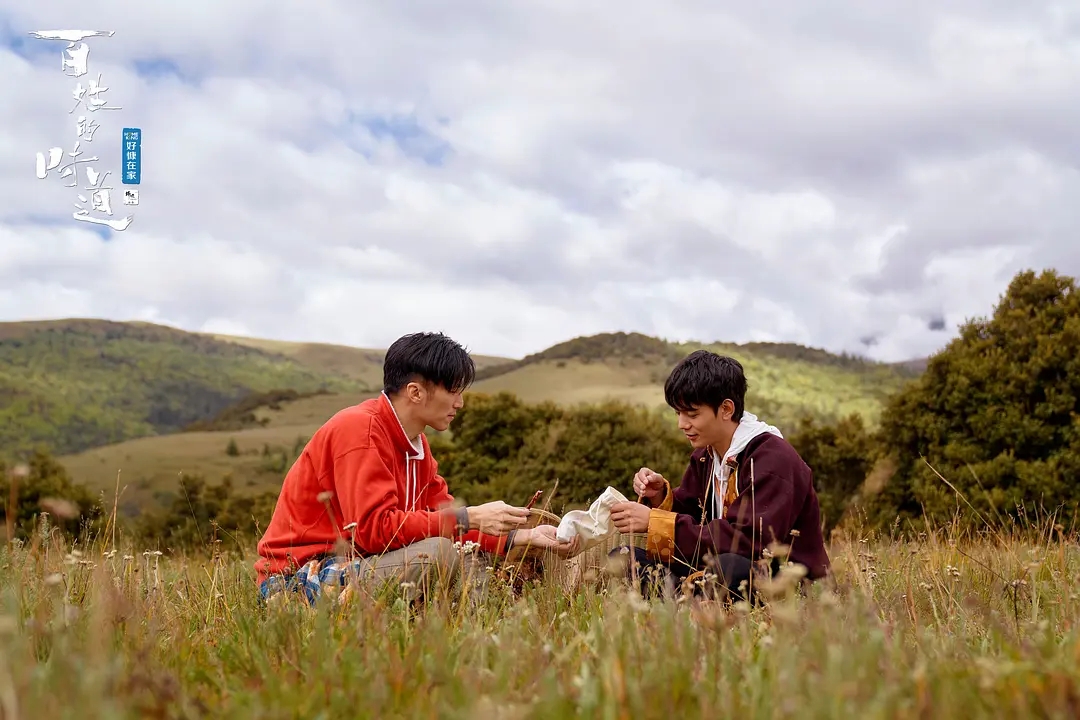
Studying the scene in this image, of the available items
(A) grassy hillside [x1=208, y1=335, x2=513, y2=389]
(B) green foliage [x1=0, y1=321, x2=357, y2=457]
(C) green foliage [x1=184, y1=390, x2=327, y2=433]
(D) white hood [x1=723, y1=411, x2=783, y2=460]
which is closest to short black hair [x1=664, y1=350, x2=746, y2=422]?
(D) white hood [x1=723, y1=411, x2=783, y2=460]

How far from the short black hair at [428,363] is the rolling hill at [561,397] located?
29733 mm

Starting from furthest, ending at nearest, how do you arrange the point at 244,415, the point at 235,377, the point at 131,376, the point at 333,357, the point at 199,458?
the point at 333,357, the point at 235,377, the point at 131,376, the point at 244,415, the point at 199,458

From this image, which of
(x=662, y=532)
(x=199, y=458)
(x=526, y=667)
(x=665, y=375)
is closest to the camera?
(x=526, y=667)

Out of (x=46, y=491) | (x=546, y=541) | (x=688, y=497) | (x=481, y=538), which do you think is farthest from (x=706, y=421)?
(x=46, y=491)

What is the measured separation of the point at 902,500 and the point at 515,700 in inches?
Answer: 432

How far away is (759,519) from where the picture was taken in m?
4.20

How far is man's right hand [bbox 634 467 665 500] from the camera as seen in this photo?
15.9ft

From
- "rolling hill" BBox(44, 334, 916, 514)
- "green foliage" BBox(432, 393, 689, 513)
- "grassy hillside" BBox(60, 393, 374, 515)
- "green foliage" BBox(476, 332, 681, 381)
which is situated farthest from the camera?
"green foliage" BBox(476, 332, 681, 381)

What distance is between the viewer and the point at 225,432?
194 ft

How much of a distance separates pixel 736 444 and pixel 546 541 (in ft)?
3.52

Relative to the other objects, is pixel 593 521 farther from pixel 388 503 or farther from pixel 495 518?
pixel 388 503

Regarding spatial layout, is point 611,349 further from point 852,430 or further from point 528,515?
point 528,515

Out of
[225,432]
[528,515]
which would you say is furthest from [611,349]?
[528,515]

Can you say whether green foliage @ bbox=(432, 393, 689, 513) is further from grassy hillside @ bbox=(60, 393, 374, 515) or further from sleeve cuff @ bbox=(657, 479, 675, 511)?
grassy hillside @ bbox=(60, 393, 374, 515)
